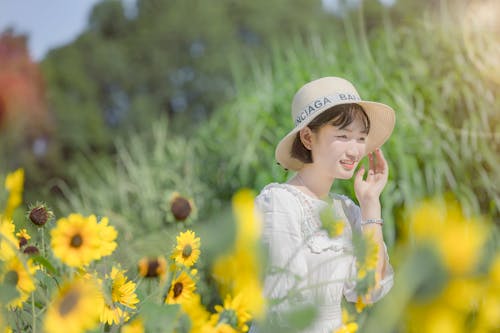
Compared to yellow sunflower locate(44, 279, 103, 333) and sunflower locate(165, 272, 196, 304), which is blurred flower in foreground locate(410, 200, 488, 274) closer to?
yellow sunflower locate(44, 279, 103, 333)

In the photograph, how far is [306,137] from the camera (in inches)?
54.0

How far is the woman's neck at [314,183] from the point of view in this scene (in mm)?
1346

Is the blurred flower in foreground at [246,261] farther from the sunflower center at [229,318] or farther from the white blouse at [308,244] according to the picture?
the white blouse at [308,244]

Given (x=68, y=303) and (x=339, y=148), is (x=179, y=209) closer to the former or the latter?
(x=339, y=148)

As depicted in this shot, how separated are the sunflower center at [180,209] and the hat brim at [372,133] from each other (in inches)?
13.1

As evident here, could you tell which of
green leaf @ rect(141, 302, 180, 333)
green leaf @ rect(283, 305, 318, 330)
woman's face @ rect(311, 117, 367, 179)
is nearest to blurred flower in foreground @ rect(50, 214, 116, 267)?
green leaf @ rect(141, 302, 180, 333)

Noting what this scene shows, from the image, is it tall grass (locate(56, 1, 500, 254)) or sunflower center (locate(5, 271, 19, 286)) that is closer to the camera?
sunflower center (locate(5, 271, 19, 286))

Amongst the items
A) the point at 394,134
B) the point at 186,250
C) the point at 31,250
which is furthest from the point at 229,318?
the point at 394,134

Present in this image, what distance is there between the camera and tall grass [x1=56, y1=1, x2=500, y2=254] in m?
2.68

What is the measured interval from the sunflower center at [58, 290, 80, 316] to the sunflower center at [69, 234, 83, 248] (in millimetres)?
172

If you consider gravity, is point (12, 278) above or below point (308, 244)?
above

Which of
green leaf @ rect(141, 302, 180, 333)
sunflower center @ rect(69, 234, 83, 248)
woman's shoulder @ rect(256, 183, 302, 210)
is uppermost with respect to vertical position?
sunflower center @ rect(69, 234, 83, 248)

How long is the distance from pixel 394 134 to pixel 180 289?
5.89 ft

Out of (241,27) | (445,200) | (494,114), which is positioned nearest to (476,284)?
(445,200)
